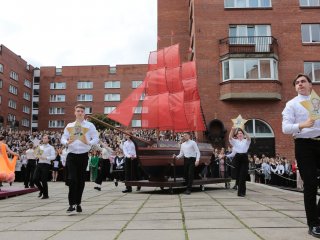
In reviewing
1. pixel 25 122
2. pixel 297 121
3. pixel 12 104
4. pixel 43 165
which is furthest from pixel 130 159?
pixel 25 122

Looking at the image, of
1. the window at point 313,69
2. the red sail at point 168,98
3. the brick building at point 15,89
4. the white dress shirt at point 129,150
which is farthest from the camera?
the brick building at point 15,89

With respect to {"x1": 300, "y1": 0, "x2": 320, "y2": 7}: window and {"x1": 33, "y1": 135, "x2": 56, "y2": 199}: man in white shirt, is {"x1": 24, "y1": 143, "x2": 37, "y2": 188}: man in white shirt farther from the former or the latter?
{"x1": 300, "y1": 0, "x2": 320, "y2": 7}: window

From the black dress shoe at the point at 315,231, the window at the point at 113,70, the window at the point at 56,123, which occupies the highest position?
the window at the point at 113,70

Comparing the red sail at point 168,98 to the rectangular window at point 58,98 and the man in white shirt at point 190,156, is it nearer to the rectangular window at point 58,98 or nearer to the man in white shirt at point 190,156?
the man in white shirt at point 190,156

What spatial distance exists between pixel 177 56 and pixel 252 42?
23.9ft

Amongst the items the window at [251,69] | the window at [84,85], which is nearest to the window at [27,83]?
the window at [84,85]

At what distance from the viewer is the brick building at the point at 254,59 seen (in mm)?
27172

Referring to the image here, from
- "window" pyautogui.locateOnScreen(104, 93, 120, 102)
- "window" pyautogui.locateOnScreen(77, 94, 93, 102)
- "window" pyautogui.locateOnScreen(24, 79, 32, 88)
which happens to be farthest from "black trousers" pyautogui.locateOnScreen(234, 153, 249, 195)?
"window" pyautogui.locateOnScreen(24, 79, 32, 88)

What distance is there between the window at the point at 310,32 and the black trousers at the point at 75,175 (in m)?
25.9

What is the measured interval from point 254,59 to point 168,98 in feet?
29.9

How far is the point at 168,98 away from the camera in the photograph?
71.6 feet

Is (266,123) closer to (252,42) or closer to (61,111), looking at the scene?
(252,42)

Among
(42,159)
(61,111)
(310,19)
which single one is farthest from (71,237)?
(61,111)

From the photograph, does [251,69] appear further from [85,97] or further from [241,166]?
[85,97]
